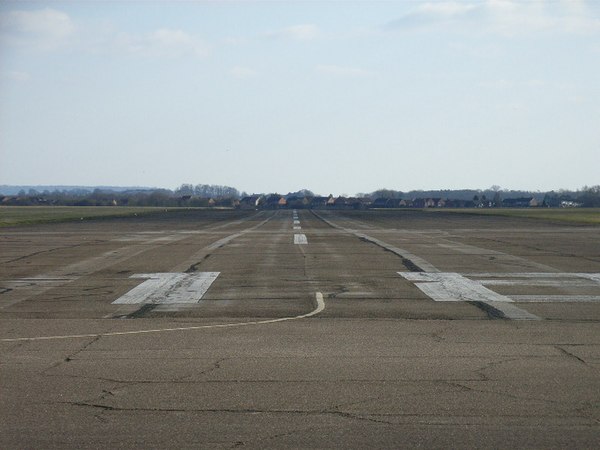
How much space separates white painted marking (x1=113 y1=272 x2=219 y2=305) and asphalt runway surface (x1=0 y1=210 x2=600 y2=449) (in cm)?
8

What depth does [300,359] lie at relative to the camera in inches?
388

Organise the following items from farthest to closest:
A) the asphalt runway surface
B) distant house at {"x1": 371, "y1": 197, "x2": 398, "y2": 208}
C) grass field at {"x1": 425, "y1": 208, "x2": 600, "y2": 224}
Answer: distant house at {"x1": 371, "y1": 197, "x2": 398, "y2": 208} < grass field at {"x1": 425, "y1": 208, "x2": 600, "y2": 224} < the asphalt runway surface

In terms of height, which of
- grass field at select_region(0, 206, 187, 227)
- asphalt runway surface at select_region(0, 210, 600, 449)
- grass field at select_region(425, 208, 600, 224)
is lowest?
grass field at select_region(0, 206, 187, 227)

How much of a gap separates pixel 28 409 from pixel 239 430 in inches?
84.7

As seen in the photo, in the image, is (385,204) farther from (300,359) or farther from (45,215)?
(300,359)

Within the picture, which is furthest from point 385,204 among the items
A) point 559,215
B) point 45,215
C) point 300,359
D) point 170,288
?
point 300,359

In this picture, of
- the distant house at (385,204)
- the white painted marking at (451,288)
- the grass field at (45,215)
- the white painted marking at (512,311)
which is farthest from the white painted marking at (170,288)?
the distant house at (385,204)

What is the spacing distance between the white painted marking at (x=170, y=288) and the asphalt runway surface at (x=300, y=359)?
0.08m

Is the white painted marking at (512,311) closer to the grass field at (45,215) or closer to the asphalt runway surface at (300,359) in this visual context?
the asphalt runway surface at (300,359)

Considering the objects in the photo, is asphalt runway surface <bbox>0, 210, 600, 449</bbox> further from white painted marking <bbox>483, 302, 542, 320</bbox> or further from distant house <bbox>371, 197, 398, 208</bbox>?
distant house <bbox>371, 197, 398, 208</bbox>

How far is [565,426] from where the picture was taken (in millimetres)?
7105

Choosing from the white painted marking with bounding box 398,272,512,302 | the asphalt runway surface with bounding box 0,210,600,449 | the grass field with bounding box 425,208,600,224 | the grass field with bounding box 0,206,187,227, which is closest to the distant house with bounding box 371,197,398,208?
the grass field with bounding box 425,208,600,224

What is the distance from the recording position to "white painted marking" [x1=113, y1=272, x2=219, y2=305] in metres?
16.1

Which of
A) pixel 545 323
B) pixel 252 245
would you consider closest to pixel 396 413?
pixel 545 323
